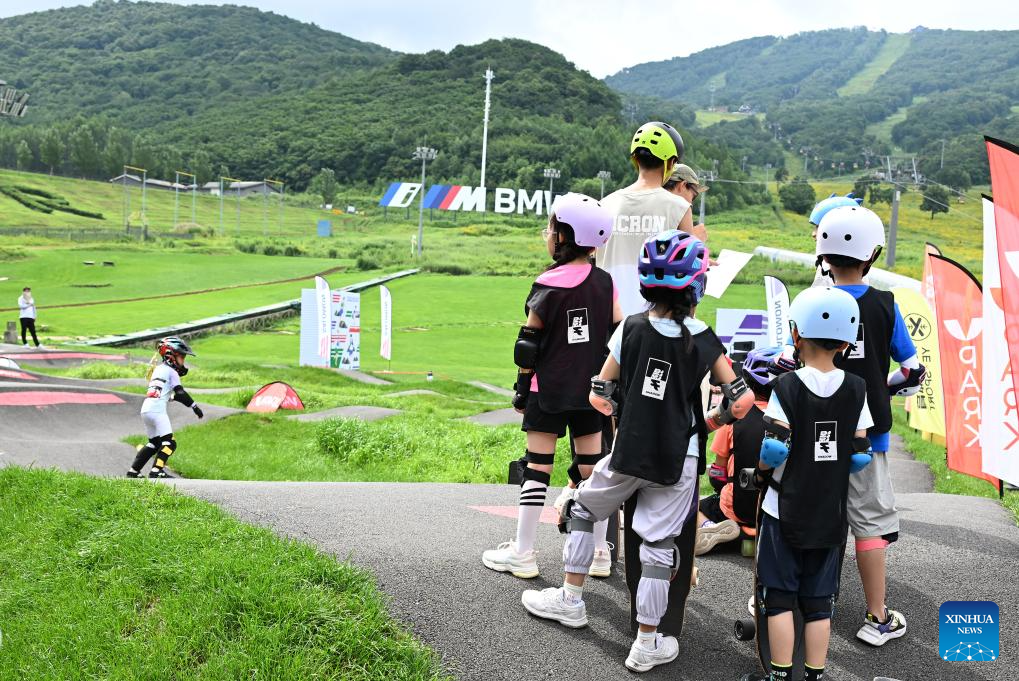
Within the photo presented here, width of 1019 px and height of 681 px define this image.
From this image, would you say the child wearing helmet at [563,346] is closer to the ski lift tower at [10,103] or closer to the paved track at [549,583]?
the paved track at [549,583]

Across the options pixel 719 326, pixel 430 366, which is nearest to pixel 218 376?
pixel 430 366

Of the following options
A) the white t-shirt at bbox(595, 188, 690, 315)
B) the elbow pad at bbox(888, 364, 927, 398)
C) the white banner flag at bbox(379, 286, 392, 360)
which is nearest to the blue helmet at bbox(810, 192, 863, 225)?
the white t-shirt at bbox(595, 188, 690, 315)

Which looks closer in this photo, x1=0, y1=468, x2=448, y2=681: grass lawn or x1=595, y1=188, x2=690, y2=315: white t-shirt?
x1=0, y1=468, x2=448, y2=681: grass lawn

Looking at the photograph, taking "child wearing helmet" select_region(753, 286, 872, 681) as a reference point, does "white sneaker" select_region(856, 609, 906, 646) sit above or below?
below

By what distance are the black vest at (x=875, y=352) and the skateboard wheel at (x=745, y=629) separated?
3.58 ft

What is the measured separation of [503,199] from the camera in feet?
330

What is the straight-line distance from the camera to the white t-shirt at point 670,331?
382 centimetres

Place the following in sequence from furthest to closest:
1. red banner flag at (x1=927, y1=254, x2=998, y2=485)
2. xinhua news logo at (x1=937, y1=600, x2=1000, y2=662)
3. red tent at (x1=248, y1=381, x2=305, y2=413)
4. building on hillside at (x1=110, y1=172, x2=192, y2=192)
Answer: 1. building on hillside at (x1=110, y1=172, x2=192, y2=192)
2. red tent at (x1=248, y1=381, x2=305, y2=413)
3. red banner flag at (x1=927, y1=254, x2=998, y2=485)
4. xinhua news logo at (x1=937, y1=600, x2=1000, y2=662)

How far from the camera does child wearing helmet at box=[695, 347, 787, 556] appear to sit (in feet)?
15.5

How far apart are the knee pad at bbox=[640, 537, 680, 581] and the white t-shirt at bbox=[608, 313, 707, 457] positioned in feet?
1.38

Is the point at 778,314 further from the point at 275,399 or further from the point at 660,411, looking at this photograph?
the point at 660,411

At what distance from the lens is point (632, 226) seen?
16.2 feet

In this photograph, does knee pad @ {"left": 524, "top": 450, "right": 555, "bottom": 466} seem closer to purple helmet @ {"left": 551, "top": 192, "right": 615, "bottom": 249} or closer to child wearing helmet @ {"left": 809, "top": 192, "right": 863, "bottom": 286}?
Answer: purple helmet @ {"left": 551, "top": 192, "right": 615, "bottom": 249}

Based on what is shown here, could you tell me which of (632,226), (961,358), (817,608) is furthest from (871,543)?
(961,358)
